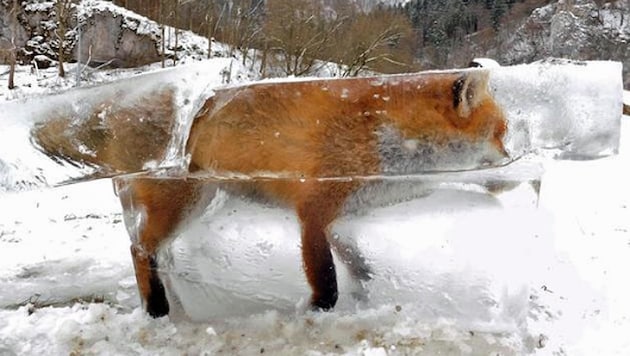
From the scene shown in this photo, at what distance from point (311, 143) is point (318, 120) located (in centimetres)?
13

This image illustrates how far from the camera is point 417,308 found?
3.20 m

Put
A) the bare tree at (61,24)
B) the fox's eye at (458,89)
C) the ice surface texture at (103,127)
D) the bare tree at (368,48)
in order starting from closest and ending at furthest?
1. the fox's eye at (458,89)
2. the ice surface texture at (103,127)
3. the bare tree at (61,24)
4. the bare tree at (368,48)

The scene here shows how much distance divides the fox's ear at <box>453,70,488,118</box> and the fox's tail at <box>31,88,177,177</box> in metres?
1.52

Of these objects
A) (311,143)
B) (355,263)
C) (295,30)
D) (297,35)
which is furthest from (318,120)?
(295,30)

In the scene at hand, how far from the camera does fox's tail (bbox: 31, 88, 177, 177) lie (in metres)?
3.02

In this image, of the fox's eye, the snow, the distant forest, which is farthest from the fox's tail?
the distant forest

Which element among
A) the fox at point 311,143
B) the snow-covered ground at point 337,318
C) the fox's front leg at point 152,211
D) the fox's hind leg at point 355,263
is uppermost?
the fox at point 311,143

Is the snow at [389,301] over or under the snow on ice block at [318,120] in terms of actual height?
under

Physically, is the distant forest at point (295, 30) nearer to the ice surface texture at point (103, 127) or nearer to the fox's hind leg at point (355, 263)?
the ice surface texture at point (103, 127)

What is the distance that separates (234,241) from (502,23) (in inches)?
2326

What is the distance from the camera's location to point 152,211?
321cm

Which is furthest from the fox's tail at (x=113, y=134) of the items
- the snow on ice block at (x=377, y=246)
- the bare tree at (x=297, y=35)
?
the bare tree at (x=297, y=35)

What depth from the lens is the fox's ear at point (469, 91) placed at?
279 cm

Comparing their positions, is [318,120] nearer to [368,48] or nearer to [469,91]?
[469,91]
